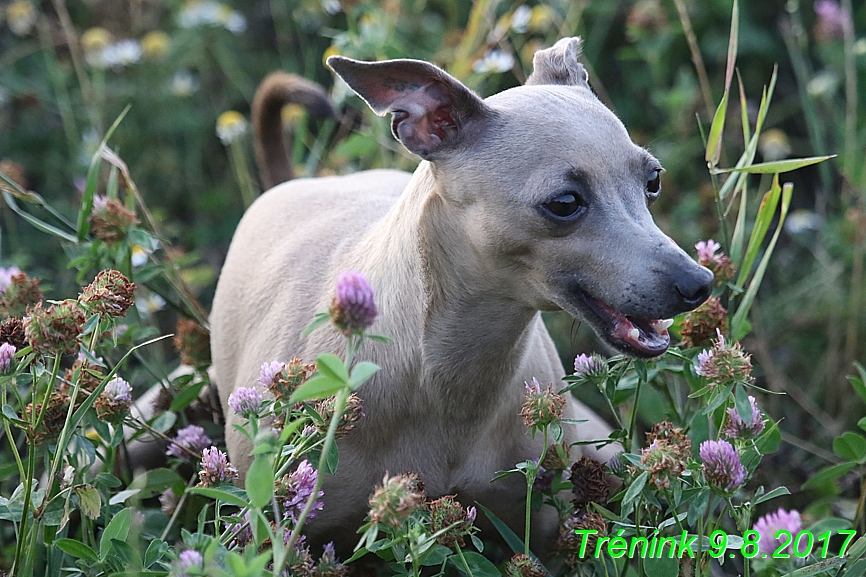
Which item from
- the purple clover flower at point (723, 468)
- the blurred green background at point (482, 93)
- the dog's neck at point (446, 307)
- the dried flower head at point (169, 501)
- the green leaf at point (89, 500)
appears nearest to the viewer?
the purple clover flower at point (723, 468)

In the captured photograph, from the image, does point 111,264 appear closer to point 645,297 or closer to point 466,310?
point 466,310

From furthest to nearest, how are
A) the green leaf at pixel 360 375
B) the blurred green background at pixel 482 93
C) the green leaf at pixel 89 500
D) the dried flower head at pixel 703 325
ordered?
the blurred green background at pixel 482 93
the dried flower head at pixel 703 325
the green leaf at pixel 89 500
the green leaf at pixel 360 375

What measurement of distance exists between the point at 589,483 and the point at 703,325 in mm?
418

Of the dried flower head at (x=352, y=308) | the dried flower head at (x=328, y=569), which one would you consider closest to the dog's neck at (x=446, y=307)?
the dried flower head at (x=328, y=569)

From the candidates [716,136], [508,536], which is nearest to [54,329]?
[508,536]

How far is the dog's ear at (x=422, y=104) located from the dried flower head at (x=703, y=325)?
2.00 ft

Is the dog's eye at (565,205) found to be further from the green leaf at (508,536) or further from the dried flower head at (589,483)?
the green leaf at (508,536)

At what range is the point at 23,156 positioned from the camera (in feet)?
13.8

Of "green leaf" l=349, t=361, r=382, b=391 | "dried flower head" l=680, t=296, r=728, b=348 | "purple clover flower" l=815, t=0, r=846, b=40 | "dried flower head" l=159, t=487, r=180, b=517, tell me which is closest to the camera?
"green leaf" l=349, t=361, r=382, b=391

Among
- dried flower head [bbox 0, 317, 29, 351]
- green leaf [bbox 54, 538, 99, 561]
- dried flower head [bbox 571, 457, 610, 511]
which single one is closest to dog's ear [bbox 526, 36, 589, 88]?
dried flower head [bbox 571, 457, 610, 511]

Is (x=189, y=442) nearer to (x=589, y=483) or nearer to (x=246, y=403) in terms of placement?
(x=246, y=403)

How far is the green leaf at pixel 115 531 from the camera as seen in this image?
1631mm

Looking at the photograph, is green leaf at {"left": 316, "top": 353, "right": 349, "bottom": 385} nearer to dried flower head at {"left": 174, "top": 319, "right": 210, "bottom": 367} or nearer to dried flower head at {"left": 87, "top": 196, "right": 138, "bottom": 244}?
dried flower head at {"left": 87, "top": 196, "right": 138, "bottom": 244}

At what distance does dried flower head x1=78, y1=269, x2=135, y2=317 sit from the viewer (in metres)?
1.60
